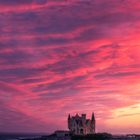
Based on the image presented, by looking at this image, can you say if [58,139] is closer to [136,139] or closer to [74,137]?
[74,137]

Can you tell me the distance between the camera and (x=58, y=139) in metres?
191

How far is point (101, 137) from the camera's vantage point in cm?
19912

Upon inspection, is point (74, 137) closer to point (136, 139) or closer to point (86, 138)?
point (86, 138)

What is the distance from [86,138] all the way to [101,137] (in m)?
13.5

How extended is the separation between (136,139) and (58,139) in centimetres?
3657

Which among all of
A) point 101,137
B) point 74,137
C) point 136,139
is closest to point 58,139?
point 74,137

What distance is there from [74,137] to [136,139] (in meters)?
29.5

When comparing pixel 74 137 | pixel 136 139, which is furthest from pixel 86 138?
pixel 136 139

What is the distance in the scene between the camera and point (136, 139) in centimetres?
19950

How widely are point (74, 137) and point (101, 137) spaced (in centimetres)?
1442

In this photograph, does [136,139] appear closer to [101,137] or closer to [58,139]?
[101,137]

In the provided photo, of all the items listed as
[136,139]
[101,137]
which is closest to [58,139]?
[101,137]

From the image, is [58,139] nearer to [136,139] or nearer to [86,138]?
[86,138]

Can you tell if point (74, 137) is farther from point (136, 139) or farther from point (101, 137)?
point (136, 139)
